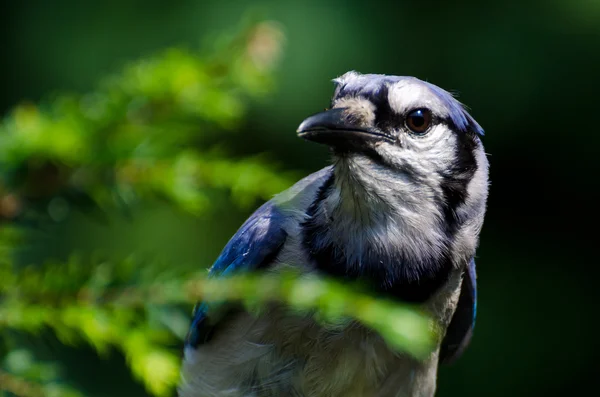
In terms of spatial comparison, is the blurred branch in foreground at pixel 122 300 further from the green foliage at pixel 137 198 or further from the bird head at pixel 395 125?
the bird head at pixel 395 125

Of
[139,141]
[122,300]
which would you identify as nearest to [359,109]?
[139,141]

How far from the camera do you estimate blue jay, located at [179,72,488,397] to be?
1.57 m

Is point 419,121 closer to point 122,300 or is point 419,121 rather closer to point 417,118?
point 417,118

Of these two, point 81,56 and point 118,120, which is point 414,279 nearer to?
point 118,120

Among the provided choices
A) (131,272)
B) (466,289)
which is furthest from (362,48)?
(131,272)

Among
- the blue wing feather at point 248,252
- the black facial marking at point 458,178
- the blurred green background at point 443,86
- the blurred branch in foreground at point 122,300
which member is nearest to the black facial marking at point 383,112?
the black facial marking at point 458,178

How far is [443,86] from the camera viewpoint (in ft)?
10.3

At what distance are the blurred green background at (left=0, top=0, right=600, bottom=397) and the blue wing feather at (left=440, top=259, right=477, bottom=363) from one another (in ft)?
3.65

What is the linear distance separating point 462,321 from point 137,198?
0.99 meters

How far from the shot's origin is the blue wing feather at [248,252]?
1742 mm

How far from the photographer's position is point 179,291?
1.13m

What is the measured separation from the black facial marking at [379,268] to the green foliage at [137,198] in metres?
0.11

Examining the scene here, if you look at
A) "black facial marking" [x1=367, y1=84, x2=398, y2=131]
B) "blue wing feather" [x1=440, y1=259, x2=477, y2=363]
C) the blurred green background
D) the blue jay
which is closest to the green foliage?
the blue jay

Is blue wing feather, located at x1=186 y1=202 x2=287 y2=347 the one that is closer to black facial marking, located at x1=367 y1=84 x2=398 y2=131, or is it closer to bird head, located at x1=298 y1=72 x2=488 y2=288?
bird head, located at x1=298 y1=72 x2=488 y2=288
